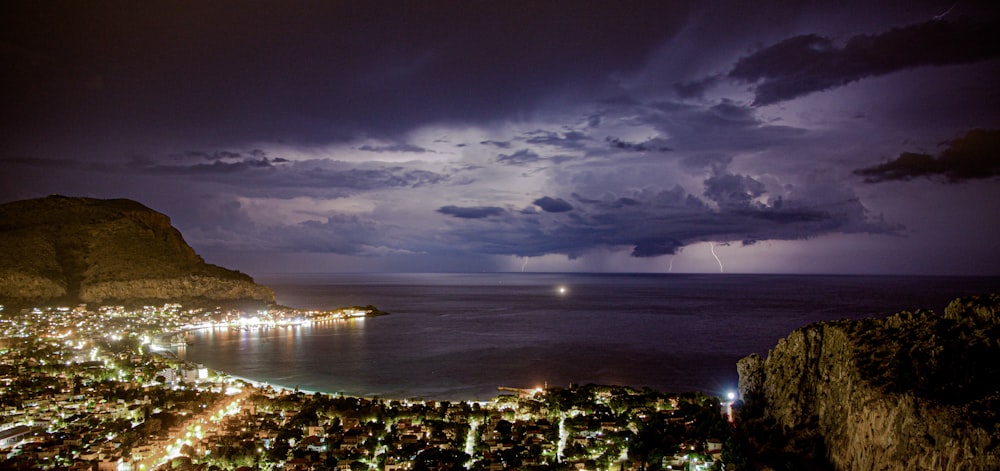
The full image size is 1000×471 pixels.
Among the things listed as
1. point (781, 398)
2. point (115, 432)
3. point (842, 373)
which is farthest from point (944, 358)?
point (115, 432)

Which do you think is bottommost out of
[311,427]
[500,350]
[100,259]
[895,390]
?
[500,350]

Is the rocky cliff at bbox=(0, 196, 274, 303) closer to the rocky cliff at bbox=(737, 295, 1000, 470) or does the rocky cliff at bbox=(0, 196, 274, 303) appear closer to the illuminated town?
the illuminated town

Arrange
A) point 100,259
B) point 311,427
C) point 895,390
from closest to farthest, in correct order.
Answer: point 895,390 < point 311,427 < point 100,259

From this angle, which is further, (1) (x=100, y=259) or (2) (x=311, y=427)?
(1) (x=100, y=259)

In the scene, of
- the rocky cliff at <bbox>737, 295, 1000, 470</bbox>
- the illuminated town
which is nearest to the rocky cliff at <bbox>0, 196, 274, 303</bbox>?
the illuminated town

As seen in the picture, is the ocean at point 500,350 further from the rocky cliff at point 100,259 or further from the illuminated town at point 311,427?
the rocky cliff at point 100,259

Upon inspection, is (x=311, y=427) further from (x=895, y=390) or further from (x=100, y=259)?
(x=100, y=259)

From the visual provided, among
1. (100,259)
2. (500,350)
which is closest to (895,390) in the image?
(500,350)
